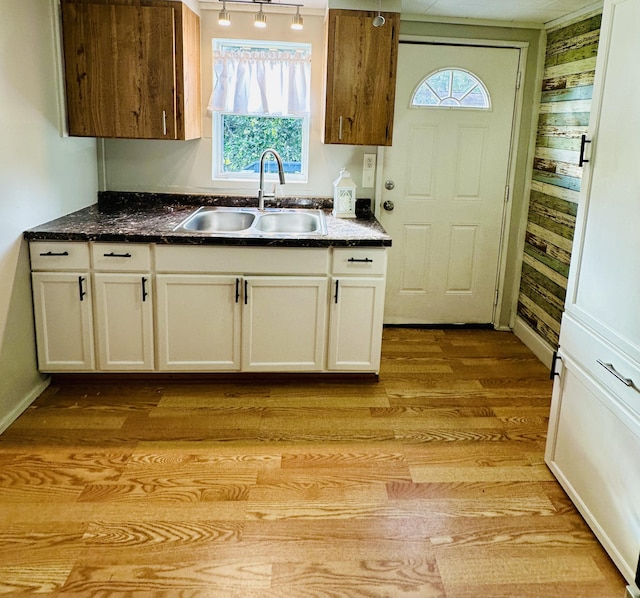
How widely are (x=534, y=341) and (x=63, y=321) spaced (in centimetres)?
287

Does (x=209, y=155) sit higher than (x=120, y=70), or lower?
lower

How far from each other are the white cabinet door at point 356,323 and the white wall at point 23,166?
61.0 inches

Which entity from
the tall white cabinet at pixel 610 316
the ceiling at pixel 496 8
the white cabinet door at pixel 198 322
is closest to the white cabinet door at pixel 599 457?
the tall white cabinet at pixel 610 316

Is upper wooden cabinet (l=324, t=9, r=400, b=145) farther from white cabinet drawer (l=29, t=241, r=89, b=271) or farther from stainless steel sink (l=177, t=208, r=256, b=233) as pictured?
white cabinet drawer (l=29, t=241, r=89, b=271)

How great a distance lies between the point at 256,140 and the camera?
3.81 m

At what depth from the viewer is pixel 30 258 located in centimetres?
293

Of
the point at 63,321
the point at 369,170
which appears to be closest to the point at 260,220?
the point at 369,170

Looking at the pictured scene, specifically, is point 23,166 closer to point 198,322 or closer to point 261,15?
point 198,322

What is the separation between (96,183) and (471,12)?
2537 millimetres

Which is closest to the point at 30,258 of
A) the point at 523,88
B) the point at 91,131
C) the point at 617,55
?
the point at 91,131

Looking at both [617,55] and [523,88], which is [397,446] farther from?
[523,88]

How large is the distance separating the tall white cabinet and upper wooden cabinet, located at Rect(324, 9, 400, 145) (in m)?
1.39

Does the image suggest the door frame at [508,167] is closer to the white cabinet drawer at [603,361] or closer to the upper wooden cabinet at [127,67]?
the upper wooden cabinet at [127,67]

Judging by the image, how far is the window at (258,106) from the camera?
3.62 meters
